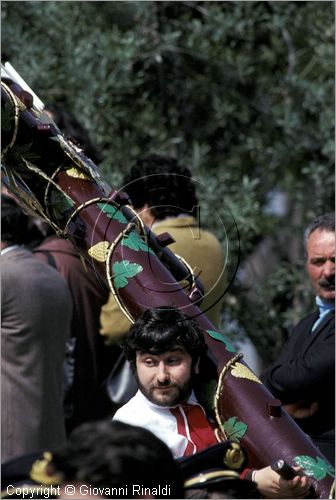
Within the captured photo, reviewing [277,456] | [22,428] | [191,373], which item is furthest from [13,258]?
[277,456]

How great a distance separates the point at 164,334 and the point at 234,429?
54 centimetres

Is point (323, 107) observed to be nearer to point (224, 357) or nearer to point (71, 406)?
point (71, 406)

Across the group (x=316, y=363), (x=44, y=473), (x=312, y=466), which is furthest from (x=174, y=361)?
(x=44, y=473)

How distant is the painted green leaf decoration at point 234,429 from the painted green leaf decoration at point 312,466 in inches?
5.4

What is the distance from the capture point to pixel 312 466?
302cm

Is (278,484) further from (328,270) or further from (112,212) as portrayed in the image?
(328,270)

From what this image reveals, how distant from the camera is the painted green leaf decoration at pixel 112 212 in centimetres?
312

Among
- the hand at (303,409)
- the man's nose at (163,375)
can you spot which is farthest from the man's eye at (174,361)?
the hand at (303,409)

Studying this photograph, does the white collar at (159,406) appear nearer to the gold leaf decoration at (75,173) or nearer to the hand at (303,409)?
the gold leaf decoration at (75,173)

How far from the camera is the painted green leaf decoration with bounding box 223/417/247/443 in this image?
3027 millimetres

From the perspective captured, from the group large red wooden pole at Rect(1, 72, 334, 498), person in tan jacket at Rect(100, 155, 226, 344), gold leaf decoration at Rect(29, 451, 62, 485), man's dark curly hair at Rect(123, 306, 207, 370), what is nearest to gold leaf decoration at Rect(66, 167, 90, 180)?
large red wooden pole at Rect(1, 72, 334, 498)

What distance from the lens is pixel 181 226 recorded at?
15.5ft

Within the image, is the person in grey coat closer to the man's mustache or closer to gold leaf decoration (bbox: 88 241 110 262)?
the man's mustache

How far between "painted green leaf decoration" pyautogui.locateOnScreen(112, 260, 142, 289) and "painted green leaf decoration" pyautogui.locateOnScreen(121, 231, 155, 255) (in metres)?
0.05
